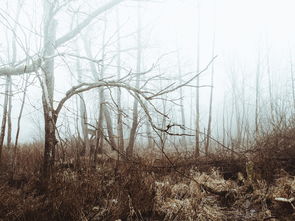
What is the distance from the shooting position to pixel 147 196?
103 inches

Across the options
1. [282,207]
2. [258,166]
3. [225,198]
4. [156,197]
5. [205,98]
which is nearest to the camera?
[282,207]

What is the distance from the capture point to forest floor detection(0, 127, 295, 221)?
2242 mm

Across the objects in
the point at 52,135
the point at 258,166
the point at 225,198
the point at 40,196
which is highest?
the point at 52,135

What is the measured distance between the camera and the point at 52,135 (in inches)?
103

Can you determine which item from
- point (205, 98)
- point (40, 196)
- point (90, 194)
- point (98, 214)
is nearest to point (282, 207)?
point (98, 214)

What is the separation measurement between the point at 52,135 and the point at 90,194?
0.96 metres

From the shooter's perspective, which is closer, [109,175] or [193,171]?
[109,175]

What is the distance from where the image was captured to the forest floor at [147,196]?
2.24 metres

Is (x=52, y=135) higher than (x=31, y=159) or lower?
higher

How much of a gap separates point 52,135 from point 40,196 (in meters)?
0.81

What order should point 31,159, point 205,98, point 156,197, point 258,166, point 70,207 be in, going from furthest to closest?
point 205,98, point 31,159, point 258,166, point 156,197, point 70,207

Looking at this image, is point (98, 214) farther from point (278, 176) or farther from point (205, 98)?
point (205, 98)

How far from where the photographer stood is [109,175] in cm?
342

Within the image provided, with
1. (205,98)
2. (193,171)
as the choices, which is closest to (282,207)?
(193,171)
